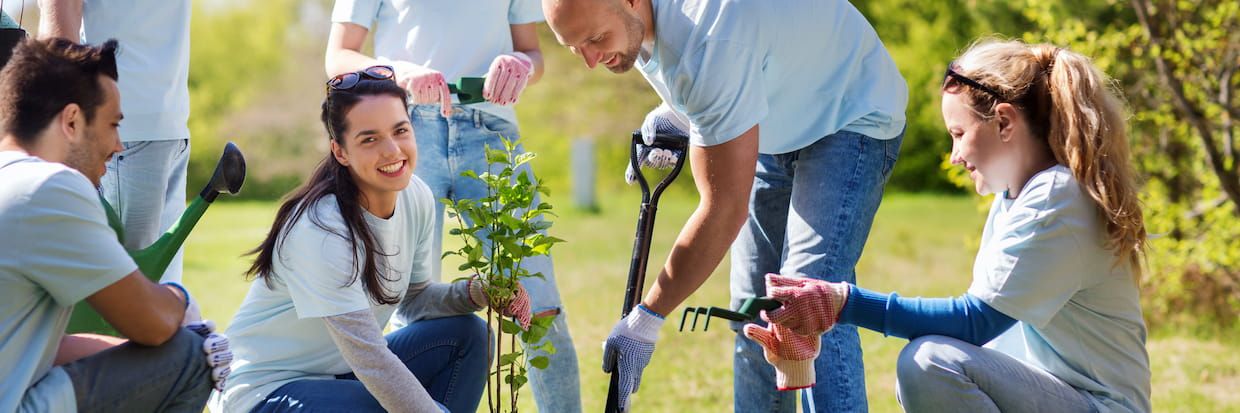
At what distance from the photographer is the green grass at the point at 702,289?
15.3ft

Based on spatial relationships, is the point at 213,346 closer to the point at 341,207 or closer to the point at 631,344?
the point at 341,207

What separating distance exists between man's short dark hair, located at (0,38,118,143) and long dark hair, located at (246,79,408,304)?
517 millimetres

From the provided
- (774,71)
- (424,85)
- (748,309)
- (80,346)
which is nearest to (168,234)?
(80,346)

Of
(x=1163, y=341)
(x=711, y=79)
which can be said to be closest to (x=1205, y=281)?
(x=1163, y=341)

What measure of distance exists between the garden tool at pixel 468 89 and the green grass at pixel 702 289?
139cm

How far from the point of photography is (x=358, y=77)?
9.66ft

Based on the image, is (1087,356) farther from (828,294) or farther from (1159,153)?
(1159,153)

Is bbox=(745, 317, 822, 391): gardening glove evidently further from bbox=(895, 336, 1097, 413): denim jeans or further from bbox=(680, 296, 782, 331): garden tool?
bbox=(895, 336, 1097, 413): denim jeans

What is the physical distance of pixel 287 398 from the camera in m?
2.74

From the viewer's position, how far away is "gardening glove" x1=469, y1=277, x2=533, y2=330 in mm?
2920

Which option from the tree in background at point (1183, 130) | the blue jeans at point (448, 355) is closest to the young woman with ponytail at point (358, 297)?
the blue jeans at point (448, 355)

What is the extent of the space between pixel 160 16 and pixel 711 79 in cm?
174

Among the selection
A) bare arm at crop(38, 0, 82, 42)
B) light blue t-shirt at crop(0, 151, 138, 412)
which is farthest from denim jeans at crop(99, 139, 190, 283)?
light blue t-shirt at crop(0, 151, 138, 412)

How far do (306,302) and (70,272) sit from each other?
560 mm
